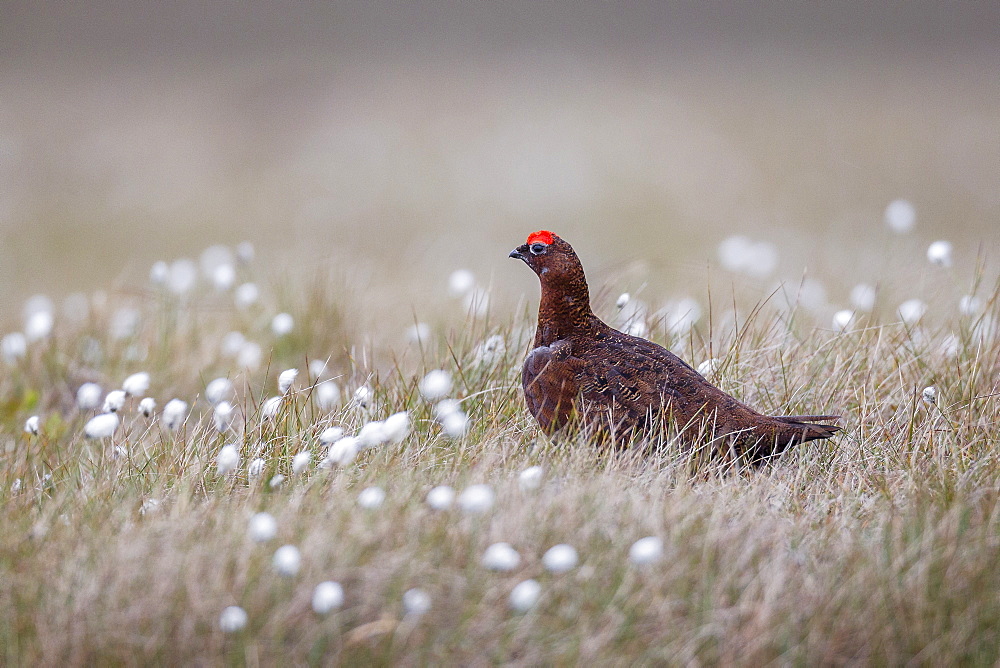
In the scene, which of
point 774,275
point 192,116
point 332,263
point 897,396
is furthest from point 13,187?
point 897,396

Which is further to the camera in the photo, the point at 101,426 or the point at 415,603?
the point at 101,426

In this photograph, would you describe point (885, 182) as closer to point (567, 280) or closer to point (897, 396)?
point (897, 396)

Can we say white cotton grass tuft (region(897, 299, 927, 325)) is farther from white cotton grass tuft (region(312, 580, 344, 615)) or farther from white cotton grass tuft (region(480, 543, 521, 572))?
white cotton grass tuft (region(312, 580, 344, 615))

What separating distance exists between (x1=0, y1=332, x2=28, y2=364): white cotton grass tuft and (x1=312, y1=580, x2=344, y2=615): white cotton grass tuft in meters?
3.25

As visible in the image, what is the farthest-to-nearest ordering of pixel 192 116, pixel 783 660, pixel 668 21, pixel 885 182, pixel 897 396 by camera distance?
pixel 668 21, pixel 192 116, pixel 885 182, pixel 897 396, pixel 783 660

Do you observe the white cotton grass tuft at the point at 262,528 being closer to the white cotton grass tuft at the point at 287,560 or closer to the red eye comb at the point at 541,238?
the white cotton grass tuft at the point at 287,560

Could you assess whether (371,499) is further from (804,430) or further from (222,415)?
(804,430)

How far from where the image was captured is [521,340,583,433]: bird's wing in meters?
3.28

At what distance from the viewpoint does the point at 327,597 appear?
2207 mm

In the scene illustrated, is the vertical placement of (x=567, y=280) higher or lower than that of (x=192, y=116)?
lower

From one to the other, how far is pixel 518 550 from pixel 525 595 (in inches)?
11.5

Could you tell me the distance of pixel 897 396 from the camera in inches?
152

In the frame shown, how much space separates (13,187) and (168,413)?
1152 cm

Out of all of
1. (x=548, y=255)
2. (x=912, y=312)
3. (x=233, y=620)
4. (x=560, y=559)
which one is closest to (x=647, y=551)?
(x=560, y=559)
